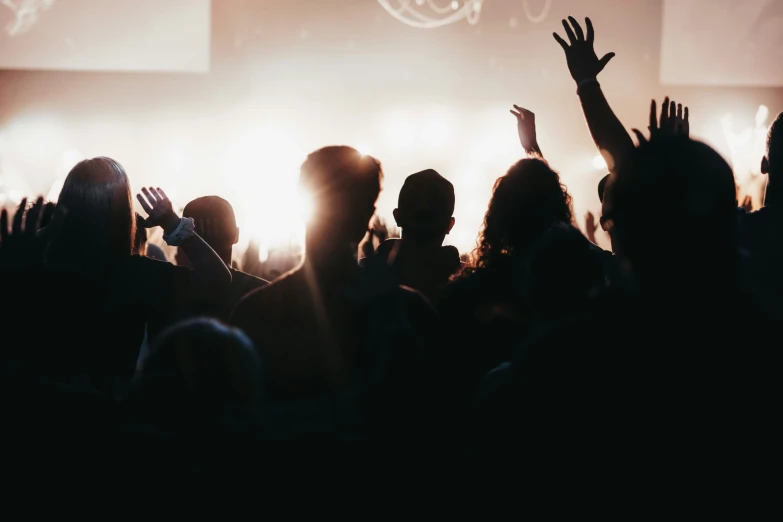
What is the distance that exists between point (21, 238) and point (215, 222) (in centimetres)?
116

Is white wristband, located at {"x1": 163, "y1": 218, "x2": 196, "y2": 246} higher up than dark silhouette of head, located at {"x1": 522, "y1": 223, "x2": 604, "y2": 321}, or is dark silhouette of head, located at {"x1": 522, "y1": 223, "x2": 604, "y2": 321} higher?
white wristband, located at {"x1": 163, "y1": 218, "x2": 196, "y2": 246}

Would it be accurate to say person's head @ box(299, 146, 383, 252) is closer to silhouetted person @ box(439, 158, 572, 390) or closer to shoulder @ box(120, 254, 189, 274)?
silhouetted person @ box(439, 158, 572, 390)

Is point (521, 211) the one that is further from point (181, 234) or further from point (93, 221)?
point (93, 221)

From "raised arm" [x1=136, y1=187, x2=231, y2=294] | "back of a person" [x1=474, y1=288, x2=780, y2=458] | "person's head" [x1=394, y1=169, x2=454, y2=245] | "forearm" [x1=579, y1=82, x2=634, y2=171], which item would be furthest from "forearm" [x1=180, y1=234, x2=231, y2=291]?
"back of a person" [x1=474, y1=288, x2=780, y2=458]

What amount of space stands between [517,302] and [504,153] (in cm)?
732

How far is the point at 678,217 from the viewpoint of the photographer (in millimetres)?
1062

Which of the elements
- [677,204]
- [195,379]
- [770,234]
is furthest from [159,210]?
[770,234]

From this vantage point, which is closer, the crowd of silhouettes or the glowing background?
the crowd of silhouettes

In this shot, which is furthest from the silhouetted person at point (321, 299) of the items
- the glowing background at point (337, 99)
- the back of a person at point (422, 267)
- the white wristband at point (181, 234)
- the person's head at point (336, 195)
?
the glowing background at point (337, 99)

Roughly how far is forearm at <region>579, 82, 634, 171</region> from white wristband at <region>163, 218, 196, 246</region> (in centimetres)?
108

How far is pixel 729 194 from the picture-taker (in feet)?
3.59

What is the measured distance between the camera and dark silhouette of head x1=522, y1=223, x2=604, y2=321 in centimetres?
149

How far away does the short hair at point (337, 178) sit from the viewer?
1.48 metres

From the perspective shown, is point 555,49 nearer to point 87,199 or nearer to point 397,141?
point 397,141
